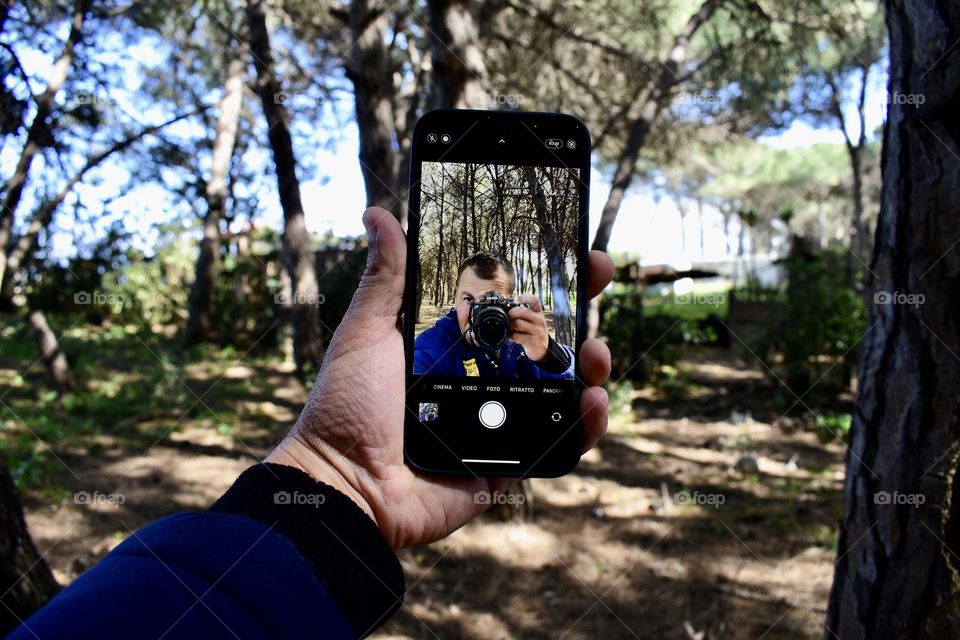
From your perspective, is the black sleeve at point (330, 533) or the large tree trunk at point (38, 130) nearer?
the black sleeve at point (330, 533)

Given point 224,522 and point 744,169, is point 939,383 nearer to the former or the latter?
point 224,522

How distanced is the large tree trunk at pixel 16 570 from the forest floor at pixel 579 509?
1.47 metres

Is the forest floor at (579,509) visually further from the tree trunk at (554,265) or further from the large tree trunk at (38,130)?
the tree trunk at (554,265)

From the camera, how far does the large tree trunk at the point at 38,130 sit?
181 inches

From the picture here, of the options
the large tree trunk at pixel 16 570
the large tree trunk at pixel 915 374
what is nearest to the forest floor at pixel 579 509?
the large tree trunk at pixel 16 570

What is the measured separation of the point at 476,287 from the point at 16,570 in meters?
2.09

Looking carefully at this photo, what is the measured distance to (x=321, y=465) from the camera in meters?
1.42

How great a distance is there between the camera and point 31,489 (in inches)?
198

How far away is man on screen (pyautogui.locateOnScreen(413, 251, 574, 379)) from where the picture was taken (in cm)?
145

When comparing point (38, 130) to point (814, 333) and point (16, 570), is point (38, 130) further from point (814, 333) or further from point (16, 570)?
point (814, 333)

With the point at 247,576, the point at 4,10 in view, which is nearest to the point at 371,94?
the point at 4,10

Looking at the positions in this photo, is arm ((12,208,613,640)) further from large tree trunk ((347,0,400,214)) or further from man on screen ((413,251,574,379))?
large tree trunk ((347,0,400,214))

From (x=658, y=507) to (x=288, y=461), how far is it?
13.4 ft

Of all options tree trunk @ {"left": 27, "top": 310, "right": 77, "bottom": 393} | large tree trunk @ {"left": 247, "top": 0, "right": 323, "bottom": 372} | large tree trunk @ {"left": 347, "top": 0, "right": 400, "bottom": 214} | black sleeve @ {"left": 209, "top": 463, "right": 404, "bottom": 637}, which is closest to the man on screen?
black sleeve @ {"left": 209, "top": 463, "right": 404, "bottom": 637}
